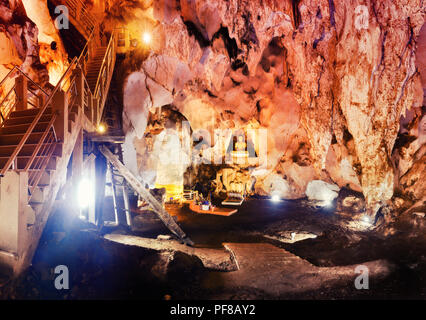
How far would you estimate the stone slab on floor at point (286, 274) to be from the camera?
479 centimetres

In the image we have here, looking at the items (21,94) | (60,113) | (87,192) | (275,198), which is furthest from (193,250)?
(275,198)

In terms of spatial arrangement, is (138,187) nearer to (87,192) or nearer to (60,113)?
(87,192)

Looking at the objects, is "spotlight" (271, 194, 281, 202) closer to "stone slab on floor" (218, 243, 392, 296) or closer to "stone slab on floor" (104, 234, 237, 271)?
"stone slab on floor" (104, 234, 237, 271)

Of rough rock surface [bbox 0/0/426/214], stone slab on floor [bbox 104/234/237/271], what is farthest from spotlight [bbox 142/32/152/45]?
stone slab on floor [bbox 104/234/237/271]

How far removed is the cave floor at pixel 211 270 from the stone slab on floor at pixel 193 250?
25 mm

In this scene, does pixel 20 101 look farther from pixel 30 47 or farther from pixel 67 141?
pixel 30 47

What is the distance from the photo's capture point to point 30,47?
33.3 feet

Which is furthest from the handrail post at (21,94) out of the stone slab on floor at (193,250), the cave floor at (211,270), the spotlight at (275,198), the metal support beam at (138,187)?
the spotlight at (275,198)

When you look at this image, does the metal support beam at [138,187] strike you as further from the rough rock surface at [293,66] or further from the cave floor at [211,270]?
the rough rock surface at [293,66]

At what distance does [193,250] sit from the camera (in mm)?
7090

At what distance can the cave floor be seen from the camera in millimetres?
4117

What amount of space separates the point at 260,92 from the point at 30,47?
11.3 meters

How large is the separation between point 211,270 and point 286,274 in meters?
1.52

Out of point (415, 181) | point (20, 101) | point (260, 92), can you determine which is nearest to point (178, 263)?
point (20, 101)
